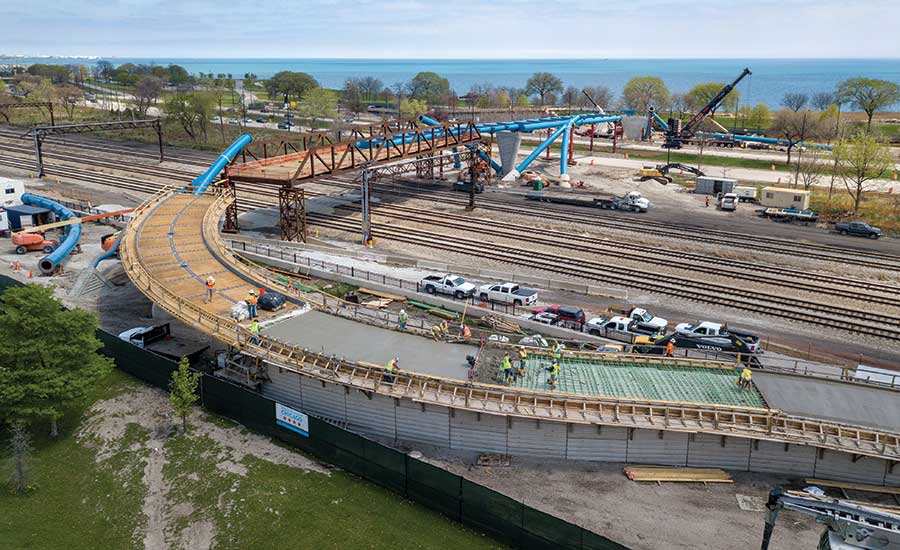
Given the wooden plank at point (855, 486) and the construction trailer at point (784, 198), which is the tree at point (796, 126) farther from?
the wooden plank at point (855, 486)

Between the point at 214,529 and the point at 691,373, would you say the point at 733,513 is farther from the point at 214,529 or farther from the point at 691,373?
the point at 214,529

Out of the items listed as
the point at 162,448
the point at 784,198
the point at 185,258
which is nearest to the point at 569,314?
the point at 162,448

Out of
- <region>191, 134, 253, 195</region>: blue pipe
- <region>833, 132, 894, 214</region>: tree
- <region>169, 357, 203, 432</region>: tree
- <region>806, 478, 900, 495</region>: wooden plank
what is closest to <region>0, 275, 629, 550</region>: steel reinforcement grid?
<region>169, 357, 203, 432</region>: tree

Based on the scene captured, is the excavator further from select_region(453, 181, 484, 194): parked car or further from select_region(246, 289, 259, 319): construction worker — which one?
select_region(246, 289, 259, 319): construction worker

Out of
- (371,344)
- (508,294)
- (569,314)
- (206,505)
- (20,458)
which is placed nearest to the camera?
(206,505)

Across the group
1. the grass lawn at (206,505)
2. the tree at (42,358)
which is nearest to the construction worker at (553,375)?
the grass lawn at (206,505)

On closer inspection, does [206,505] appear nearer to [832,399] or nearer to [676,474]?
[676,474]
